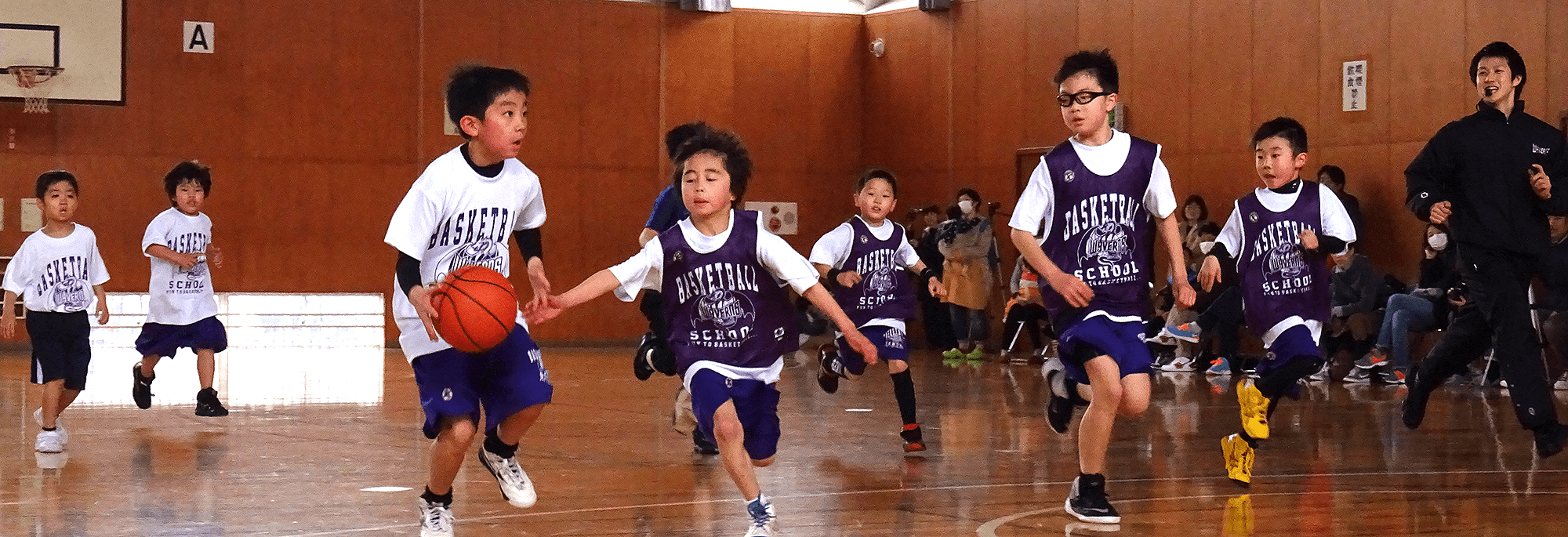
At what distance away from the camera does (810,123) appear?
1834 cm

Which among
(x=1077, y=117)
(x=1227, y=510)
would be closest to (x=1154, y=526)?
(x=1227, y=510)

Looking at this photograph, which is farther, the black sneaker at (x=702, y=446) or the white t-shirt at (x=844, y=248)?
the white t-shirt at (x=844, y=248)

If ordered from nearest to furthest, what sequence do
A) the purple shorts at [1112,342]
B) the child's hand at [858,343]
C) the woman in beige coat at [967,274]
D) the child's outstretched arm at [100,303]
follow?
the child's hand at [858,343]
the purple shorts at [1112,342]
the child's outstretched arm at [100,303]
the woman in beige coat at [967,274]

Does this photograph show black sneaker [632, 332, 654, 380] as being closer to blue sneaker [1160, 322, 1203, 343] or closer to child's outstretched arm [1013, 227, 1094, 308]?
child's outstretched arm [1013, 227, 1094, 308]

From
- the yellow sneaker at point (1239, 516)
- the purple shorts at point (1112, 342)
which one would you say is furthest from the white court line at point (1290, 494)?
the purple shorts at point (1112, 342)

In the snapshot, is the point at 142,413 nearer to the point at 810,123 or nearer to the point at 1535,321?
the point at 1535,321

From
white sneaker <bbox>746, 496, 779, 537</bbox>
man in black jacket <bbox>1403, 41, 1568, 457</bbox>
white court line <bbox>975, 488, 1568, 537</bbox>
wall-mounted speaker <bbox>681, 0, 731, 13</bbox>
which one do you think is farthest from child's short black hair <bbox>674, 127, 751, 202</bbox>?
wall-mounted speaker <bbox>681, 0, 731, 13</bbox>

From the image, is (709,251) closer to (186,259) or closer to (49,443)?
(49,443)

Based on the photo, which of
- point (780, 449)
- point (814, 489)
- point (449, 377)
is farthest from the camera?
point (780, 449)

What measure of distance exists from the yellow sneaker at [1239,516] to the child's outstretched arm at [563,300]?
216 centimetres

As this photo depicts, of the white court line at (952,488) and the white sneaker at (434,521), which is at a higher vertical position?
the white sneaker at (434,521)

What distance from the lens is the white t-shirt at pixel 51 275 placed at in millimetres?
7535

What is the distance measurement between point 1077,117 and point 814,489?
5.87 ft

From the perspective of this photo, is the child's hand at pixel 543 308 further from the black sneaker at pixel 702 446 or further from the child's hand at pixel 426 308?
the black sneaker at pixel 702 446
